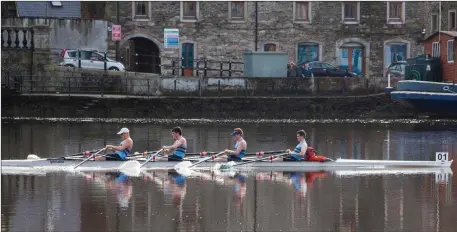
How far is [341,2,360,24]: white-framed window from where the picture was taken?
200 ft

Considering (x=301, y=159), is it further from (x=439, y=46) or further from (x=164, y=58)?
(x=164, y=58)

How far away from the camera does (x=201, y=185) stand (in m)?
28.1

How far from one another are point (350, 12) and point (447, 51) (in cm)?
1120

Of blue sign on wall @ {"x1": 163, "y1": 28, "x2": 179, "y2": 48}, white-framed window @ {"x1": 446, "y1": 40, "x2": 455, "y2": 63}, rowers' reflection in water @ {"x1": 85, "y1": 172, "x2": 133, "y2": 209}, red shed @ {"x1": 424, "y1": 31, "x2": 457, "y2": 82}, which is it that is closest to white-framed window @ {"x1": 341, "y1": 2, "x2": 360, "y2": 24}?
blue sign on wall @ {"x1": 163, "y1": 28, "x2": 179, "y2": 48}

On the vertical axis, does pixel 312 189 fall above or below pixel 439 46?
below

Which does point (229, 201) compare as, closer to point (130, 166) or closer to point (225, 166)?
point (225, 166)

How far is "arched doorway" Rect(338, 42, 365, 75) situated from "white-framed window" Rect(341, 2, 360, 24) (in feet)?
3.85

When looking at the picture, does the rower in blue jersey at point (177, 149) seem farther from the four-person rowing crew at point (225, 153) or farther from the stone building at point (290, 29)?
the stone building at point (290, 29)

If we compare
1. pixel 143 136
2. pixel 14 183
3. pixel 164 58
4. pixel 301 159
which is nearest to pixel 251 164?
pixel 301 159

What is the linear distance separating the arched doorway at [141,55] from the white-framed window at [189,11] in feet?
6.86

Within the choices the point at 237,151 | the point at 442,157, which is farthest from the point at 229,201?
the point at 442,157

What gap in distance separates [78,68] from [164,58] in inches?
304

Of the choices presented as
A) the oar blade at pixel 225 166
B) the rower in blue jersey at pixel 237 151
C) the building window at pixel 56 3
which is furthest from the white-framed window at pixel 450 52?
the oar blade at pixel 225 166

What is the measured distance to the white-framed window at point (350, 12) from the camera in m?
60.9
